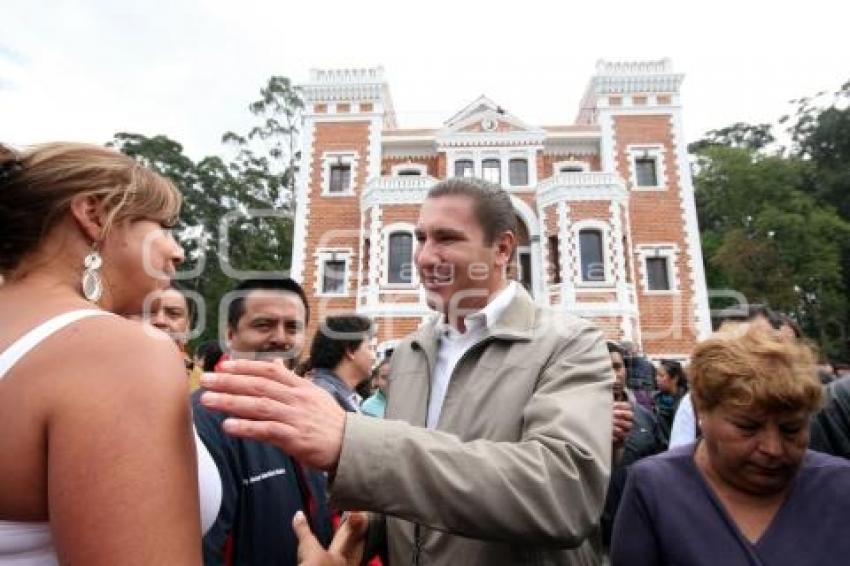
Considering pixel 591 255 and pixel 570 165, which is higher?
pixel 570 165

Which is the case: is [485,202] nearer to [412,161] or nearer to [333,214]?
[333,214]

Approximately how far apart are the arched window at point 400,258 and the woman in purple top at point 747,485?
16.4m

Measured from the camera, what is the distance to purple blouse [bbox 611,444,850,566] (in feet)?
5.71

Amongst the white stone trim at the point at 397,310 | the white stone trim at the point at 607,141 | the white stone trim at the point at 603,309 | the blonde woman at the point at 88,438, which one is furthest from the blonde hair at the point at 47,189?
the white stone trim at the point at 607,141

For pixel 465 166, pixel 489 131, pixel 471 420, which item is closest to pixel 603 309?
pixel 465 166

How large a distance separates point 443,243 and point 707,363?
3.60 feet

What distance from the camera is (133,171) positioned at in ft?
Result: 4.52

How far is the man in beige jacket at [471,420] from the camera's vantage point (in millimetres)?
1096

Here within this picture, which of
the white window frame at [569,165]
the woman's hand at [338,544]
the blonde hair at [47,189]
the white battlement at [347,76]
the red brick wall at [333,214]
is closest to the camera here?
the blonde hair at [47,189]

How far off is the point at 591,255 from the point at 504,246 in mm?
16737

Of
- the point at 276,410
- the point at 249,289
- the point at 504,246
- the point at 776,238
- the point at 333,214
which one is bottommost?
the point at 276,410

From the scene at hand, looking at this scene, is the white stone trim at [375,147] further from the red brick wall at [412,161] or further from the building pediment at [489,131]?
the building pediment at [489,131]

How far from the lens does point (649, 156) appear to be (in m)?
20.0

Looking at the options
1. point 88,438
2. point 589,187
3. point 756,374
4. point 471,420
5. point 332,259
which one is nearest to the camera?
point 88,438
